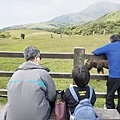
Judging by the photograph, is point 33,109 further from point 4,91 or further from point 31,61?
point 4,91

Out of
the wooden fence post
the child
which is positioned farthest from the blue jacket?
the child

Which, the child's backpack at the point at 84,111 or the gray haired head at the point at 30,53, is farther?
the gray haired head at the point at 30,53

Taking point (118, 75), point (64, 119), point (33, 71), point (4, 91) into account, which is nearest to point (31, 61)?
point (33, 71)

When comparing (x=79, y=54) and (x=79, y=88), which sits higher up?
(x=79, y=54)

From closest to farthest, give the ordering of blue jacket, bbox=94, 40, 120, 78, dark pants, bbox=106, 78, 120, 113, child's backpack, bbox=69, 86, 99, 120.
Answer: child's backpack, bbox=69, 86, 99, 120, blue jacket, bbox=94, 40, 120, 78, dark pants, bbox=106, 78, 120, 113

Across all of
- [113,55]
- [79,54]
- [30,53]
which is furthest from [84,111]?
[79,54]

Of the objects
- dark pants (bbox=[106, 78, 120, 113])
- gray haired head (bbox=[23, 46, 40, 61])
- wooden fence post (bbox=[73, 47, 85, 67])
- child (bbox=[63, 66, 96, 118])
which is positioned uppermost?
gray haired head (bbox=[23, 46, 40, 61])

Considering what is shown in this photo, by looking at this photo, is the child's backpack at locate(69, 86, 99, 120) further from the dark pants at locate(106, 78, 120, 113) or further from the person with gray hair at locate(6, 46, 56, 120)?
the dark pants at locate(106, 78, 120, 113)

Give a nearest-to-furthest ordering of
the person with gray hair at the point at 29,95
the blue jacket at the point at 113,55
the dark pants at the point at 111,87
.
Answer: the person with gray hair at the point at 29,95 → the blue jacket at the point at 113,55 → the dark pants at the point at 111,87

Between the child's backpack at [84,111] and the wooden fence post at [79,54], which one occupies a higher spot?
the wooden fence post at [79,54]

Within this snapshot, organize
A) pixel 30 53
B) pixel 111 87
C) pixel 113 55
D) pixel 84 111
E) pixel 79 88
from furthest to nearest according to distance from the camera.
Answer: pixel 111 87, pixel 113 55, pixel 30 53, pixel 79 88, pixel 84 111

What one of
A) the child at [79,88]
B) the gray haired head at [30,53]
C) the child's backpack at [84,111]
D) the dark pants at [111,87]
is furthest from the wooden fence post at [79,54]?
the child's backpack at [84,111]

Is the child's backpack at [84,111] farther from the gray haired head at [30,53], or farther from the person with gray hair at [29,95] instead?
the gray haired head at [30,53]

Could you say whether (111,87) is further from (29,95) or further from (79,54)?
(29,95)
